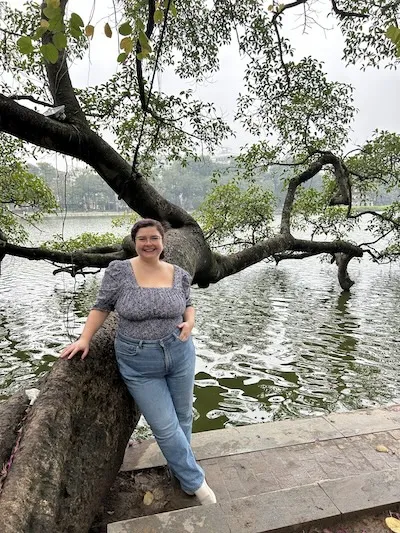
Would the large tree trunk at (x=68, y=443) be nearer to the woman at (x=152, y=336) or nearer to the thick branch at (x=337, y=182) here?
the woman at (x=152, y=336)

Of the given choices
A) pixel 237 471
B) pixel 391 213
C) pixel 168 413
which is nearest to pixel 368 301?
pixel 391 213

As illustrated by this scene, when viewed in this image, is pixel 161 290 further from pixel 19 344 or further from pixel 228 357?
pixel 19 344

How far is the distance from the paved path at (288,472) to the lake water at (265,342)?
1.74 metres

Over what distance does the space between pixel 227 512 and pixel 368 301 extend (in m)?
12.7

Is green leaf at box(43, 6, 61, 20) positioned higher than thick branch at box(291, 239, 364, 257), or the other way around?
green leaf at box(43, 6, 61, 20)

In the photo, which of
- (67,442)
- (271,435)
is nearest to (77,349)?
(67,442)

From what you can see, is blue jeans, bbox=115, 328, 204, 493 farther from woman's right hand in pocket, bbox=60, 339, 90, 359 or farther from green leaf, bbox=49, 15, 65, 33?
green leaf, bbox=49, 15, 65, 33

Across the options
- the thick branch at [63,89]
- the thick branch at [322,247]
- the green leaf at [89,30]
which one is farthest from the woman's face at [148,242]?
the thick branch at [322,247]

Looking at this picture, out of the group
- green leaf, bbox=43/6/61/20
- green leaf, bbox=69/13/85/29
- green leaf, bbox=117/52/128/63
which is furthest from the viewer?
→ green leaf, bbox=117/52/128/63

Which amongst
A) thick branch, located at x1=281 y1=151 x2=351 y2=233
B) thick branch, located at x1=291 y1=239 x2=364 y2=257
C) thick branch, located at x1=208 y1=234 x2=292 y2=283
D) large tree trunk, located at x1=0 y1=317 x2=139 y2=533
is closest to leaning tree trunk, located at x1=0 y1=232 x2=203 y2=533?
large tree trunk, located at x1=0 y1=317 x2=139 y2=533

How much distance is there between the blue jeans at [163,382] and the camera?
2348mm

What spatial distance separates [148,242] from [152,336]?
564 mm

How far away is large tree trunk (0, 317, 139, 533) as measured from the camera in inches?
67.0

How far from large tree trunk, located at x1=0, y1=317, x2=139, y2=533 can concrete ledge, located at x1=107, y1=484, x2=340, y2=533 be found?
11.6 inches
